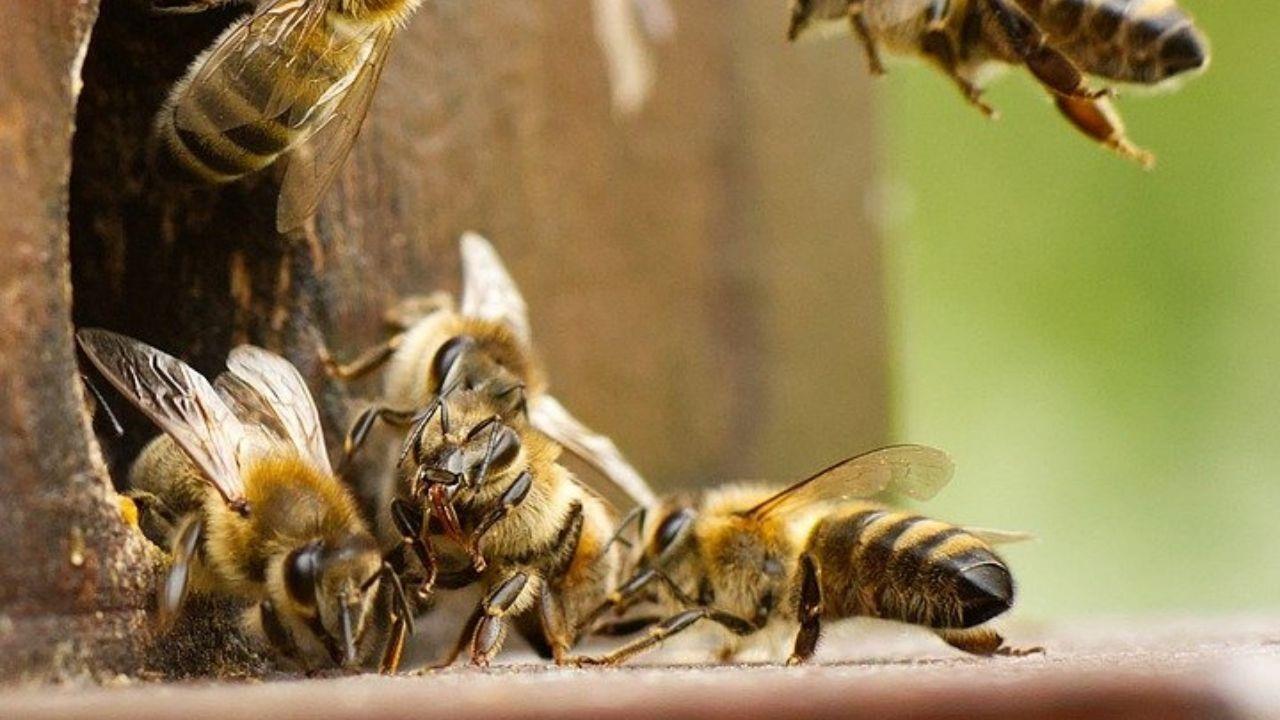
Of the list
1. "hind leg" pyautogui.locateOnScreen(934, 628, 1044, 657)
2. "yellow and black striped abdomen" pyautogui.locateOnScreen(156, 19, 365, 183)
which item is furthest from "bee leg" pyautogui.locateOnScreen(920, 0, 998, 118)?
"yellow and black striped abdomen" pyautogui.locateOnScreen(156, 19, 365, 183)

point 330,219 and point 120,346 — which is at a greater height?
point 330,219

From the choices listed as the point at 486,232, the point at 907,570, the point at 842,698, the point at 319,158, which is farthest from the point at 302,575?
the point at 842,698

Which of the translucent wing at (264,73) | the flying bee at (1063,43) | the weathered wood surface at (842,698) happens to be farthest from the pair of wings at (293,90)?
the weathered wood surface at (842,698)

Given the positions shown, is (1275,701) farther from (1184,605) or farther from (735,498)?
(1184,605)

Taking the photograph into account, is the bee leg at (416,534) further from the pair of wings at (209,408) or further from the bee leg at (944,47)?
the bee leg at (944,47)

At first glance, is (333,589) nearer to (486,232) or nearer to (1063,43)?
(486,232)

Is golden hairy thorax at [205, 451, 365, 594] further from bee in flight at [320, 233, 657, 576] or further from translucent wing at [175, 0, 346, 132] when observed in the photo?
translucent wing at [175, 0, 346, 132]

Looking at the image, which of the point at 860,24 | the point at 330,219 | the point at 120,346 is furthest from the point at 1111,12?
the point at 120,346
